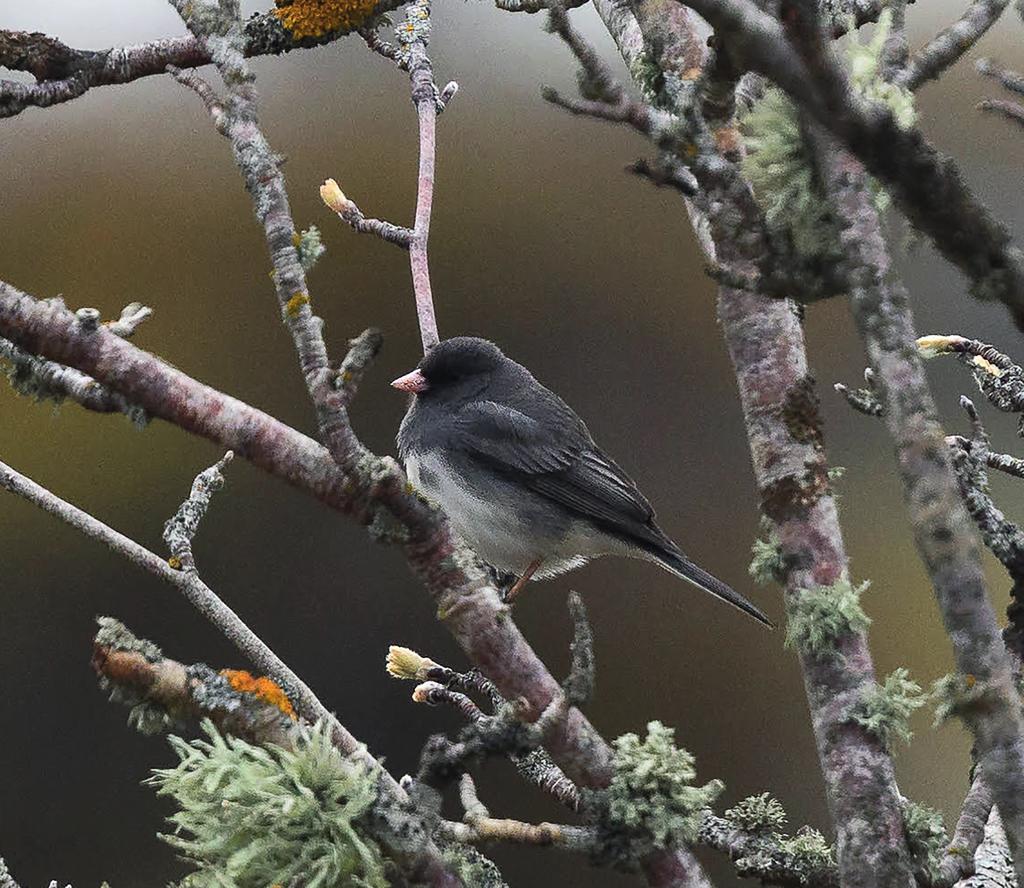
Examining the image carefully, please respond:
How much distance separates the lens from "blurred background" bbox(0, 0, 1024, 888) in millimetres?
4289

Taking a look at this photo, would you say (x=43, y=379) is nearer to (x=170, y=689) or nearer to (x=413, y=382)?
(x=170, y=689)

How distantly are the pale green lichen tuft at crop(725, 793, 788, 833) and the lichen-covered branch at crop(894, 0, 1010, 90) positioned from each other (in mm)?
958

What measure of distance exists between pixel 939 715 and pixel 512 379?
276 cm

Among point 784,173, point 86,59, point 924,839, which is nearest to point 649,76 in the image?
point 784,173

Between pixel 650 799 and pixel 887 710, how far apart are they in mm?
363

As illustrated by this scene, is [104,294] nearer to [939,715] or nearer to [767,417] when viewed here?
[767,417]

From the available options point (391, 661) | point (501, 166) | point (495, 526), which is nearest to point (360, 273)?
point (501, 166)

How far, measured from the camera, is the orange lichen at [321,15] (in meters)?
2.69

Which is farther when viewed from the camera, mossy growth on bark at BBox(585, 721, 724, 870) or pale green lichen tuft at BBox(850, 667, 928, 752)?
pale green lichen tuft at BBox(850, 667, 928, 752)

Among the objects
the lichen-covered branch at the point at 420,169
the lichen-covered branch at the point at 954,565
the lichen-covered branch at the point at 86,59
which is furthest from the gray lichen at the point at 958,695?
the lichen-covered branch at the point at 86,59

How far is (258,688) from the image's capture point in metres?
1.14

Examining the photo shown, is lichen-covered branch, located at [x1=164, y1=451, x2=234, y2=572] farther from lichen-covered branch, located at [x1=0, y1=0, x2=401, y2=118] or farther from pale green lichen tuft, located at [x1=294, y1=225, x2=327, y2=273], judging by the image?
lichen-covered branch, located at [x1=0, y1=0, x2=401, y2=118]

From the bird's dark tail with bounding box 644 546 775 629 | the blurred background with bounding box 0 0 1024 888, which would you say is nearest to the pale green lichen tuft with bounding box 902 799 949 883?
the bird's dark tail with bounding box 644 546 775 629

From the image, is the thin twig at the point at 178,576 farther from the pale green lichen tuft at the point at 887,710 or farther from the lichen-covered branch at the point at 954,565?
the lichen-covered branch at the point at 954,565
